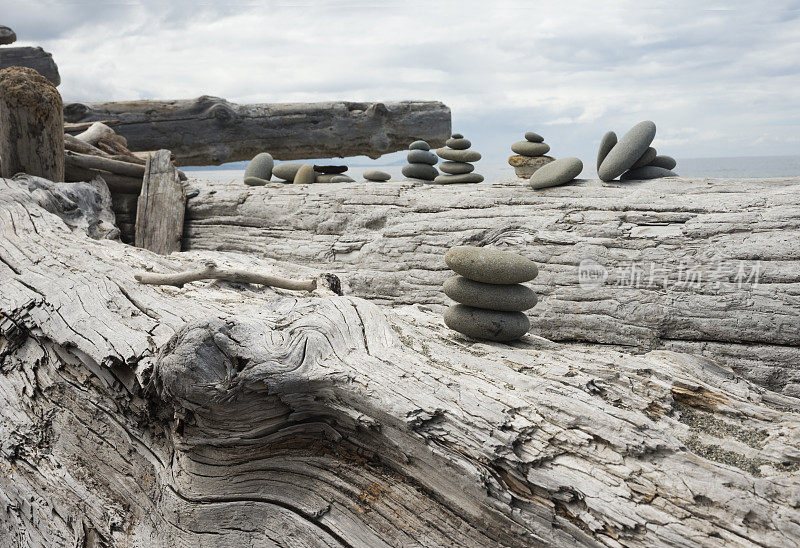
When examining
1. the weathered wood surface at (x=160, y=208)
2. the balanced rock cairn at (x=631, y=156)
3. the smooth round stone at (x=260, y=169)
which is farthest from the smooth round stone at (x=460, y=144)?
the weathered wood surface at (x=160, y=208)

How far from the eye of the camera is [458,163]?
6605 mm

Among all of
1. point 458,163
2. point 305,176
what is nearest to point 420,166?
point 458,163

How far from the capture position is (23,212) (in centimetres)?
482

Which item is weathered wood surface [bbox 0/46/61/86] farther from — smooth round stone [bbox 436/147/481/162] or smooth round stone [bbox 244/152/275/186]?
smooth round stone [bbox 436/147/481/162]

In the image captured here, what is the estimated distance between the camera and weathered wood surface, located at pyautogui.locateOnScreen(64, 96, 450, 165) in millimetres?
8203

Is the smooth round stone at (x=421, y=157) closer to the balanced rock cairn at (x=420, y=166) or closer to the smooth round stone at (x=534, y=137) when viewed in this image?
the balanced rock cairn at (x=420, y=166)

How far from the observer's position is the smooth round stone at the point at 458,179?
6.41 m

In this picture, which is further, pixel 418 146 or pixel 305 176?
pixel 418 146

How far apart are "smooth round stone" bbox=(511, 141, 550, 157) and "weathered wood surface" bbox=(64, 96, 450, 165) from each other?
7.30 ft

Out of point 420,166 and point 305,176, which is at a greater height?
point 420,166

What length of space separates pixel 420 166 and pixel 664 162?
2.58 meters

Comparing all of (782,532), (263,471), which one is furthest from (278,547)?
(782,532)

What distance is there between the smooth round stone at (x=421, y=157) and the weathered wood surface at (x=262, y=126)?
1.81 metres

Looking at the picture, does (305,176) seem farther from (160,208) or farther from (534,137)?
(534,137)
